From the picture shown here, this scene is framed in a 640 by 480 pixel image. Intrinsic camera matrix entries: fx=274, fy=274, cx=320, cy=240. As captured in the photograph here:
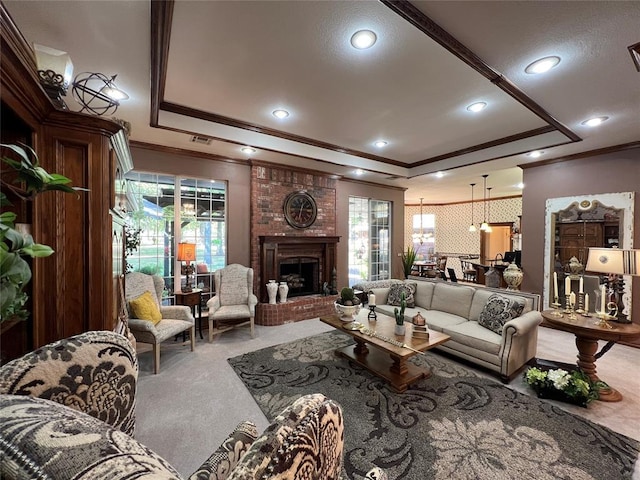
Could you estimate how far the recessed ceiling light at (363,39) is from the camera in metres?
1.85

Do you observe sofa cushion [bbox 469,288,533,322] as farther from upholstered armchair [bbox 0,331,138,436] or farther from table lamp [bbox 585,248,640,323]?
upholstered armchair [bbox 0,331,138,436]

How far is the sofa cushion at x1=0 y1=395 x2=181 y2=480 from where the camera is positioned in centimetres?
47

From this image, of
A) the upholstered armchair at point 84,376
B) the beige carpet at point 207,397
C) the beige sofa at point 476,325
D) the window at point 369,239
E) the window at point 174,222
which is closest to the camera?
the upholstered armchair at point 84,376

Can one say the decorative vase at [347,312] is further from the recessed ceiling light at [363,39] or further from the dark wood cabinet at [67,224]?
the recessed ceiling light at [363,39]

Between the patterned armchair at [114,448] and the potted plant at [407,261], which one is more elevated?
the patterned armchair at [114,448]

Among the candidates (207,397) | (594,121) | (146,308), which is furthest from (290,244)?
(594,121)

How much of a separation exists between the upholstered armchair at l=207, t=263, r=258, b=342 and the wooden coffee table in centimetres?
126

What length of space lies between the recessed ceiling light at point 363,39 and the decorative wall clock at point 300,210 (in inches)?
126

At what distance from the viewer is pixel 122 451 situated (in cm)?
53

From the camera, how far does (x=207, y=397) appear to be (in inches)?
97.5

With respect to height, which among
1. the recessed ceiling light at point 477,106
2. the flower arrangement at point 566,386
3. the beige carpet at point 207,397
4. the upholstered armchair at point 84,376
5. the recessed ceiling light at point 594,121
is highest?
the recessed ceiling light at point 477,106

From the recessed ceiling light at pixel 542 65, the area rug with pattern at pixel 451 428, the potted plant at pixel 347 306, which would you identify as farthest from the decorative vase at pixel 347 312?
the recessed ceiling light at pixel 542 65

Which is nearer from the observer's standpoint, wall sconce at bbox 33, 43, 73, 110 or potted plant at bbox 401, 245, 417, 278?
wall sconce at bbox 33, 43, 73, 110

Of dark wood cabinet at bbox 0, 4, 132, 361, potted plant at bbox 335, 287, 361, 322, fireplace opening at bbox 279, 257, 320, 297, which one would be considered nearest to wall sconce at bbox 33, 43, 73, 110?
dark wood cabinet at bbox 0, 4, 132, 361
